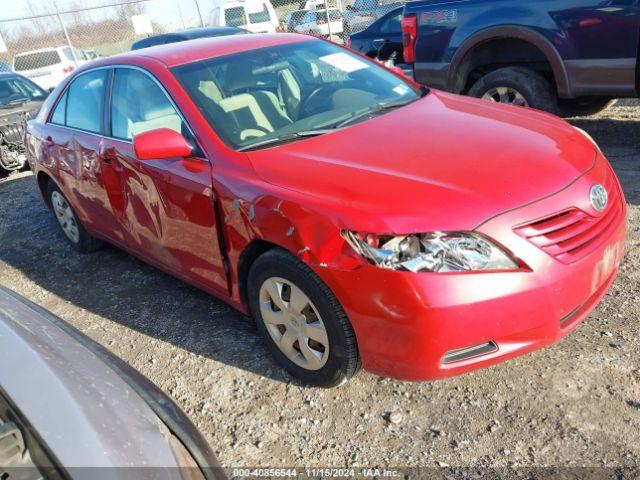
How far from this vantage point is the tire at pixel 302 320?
2469 millimetres

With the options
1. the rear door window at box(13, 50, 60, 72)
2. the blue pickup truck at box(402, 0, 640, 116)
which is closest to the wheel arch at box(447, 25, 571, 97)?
the blue pickup truck at box(402, 0, 640, 116)

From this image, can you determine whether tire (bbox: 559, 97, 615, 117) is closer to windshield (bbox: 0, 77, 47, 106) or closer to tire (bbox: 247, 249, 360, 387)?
tire (bbox: 247, 249, 360, 387)

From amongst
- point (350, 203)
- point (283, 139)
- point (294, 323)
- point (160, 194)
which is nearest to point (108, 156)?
point (160, 194)

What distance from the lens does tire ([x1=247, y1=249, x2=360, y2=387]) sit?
8.10 ft

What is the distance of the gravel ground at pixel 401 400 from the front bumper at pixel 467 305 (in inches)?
12.7

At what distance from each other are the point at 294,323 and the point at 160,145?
3.68 feet

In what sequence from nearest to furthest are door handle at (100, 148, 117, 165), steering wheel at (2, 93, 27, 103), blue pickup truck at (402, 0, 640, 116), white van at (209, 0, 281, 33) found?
door handle at (100, 148, 117, 165)
blue pickup truck at (402, 0, 640, 116)
steering wheel at (2, 93, 27, 103)
white van at (209, 0, 281, 33)

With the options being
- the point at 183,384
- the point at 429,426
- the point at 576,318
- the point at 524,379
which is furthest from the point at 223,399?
the point at 576,318

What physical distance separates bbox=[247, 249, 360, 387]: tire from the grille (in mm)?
826

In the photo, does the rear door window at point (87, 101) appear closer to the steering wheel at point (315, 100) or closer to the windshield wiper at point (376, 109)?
the steering wheel at point (315, 100)

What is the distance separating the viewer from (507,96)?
17.7 feet

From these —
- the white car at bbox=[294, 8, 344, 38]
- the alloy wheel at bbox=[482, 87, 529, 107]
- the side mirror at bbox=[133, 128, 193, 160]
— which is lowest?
the white car at bbox=[294, 8, 344, 38]

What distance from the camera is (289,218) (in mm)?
2484

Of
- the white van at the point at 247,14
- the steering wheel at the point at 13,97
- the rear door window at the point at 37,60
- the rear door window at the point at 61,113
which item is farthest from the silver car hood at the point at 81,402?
the rear door window at the point at 37,60
